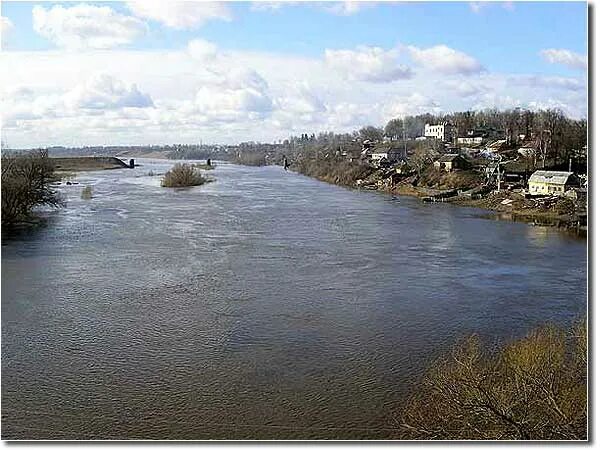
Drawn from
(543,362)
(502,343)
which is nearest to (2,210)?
(502,343)

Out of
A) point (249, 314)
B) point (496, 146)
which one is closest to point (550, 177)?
point (496, 146)

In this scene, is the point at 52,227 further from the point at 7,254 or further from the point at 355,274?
the point at 355,274

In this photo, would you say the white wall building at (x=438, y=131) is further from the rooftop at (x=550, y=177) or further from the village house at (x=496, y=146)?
the rooftop at (x=550, y=177)

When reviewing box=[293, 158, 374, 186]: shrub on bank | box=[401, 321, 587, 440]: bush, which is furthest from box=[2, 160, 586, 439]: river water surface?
box=[293, 158, 374, 186]: shrub on bank

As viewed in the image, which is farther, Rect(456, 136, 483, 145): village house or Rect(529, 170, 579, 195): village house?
Rect(456, 136, 483, 145): village house

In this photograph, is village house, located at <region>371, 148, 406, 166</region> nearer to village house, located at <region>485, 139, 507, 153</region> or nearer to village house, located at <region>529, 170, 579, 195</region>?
village house, located at <region>485, 139, 507, 153</region>
